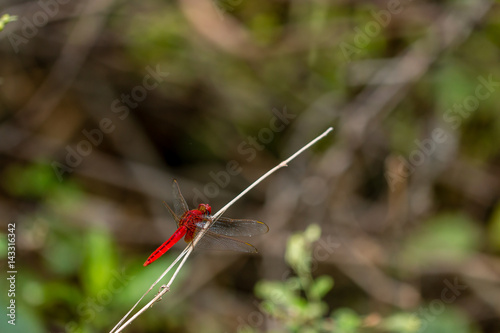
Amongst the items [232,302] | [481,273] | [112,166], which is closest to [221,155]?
[112,166]

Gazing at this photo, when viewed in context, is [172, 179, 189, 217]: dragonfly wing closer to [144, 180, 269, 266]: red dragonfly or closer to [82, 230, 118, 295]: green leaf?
[144, 180, 269, 266]: red dragonfly

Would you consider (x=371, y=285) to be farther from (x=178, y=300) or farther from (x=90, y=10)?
(x=90, y=10)

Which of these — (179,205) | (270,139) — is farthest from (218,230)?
(270,139)

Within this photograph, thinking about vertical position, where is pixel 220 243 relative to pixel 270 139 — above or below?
above

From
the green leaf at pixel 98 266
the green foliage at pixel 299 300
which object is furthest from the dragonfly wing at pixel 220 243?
the green leaf at pixel 98 266

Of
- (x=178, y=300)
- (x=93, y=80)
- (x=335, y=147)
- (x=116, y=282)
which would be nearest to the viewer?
(x=116, y=282)

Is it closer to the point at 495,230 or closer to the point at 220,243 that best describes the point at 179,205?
the point at 220,243
